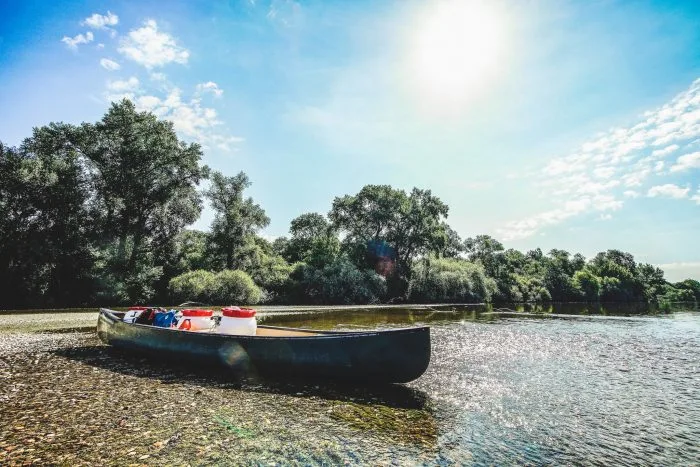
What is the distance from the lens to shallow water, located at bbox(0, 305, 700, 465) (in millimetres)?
5938

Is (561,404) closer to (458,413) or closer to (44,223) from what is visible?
(458,413)

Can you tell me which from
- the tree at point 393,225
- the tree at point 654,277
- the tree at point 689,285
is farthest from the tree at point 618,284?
the tree at point 393,225

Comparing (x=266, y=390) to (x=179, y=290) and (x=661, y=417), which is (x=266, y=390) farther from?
(x=179, y=290)

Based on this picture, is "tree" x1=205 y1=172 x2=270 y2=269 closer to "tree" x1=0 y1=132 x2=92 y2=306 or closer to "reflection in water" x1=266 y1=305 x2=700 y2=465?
"tree" x1=0 y1=132 x2=92 y2=306

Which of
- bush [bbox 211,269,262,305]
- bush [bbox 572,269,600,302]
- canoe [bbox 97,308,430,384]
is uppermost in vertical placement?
bush [bbox 572,269,600,302]

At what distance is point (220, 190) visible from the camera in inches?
1895

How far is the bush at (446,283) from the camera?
57.8 metres

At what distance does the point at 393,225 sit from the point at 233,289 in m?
32.3

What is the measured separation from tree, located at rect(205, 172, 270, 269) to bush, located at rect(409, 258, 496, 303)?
89.3 feet

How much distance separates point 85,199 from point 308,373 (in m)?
39.8

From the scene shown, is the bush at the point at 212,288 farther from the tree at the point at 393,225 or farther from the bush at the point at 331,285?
the tree at the point at 393,225

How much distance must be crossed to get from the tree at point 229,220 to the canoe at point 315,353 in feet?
120

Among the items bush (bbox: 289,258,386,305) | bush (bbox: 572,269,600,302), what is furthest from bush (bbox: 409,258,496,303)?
bush (bbox: 572,269,600,302)

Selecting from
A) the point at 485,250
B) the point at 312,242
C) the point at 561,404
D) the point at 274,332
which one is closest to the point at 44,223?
the point at 274,332
